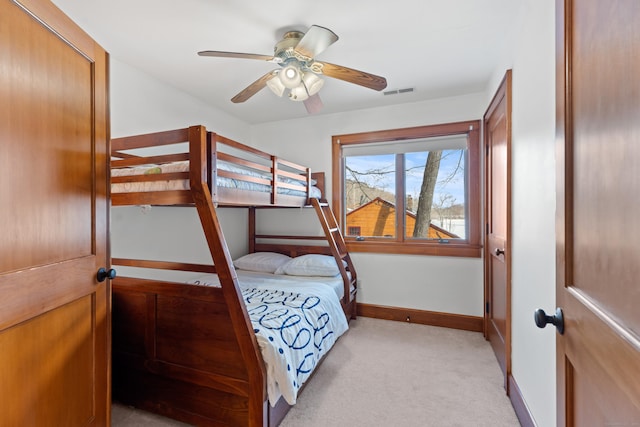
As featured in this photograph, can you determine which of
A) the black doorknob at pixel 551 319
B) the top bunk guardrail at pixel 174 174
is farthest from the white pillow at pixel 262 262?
the black doorknob at pixel 551 319

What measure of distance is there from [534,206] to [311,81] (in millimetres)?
1570

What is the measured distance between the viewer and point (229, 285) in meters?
1.53

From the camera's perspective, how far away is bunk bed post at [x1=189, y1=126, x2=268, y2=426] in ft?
4.84

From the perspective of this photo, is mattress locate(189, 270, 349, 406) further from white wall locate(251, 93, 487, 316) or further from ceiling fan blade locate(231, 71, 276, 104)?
ceiling fan blade locate(231, 71, 276, 104)

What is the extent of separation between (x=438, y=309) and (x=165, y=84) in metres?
3.56

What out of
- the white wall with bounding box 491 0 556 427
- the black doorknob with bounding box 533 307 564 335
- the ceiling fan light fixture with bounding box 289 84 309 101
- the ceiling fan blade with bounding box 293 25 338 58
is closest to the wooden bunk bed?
the ceiling fan light fixture with bounding box 289 84 309 101

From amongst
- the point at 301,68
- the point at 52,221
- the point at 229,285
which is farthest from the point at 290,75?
the point at 52,221

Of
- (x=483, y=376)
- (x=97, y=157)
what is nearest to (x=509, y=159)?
(x=483, y=376)

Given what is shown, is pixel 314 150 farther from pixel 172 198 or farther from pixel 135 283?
pixel 135 283

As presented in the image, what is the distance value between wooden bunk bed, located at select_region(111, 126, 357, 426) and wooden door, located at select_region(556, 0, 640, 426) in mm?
1318

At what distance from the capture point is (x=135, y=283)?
5.86 feet

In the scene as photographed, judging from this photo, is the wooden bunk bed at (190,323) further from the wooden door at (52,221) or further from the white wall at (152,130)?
the white wall at (152,130)

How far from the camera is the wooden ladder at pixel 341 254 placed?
296 cm

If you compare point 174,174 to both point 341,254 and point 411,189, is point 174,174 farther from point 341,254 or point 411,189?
point 411,189
